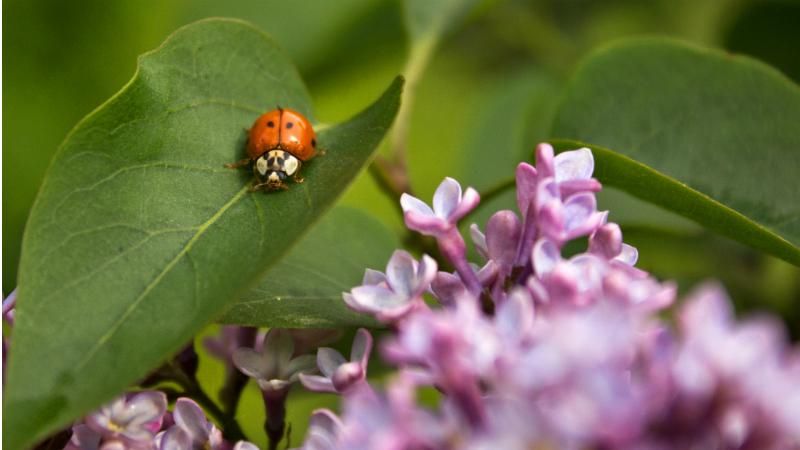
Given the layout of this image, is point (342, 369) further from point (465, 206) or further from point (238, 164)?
point (238, 164)

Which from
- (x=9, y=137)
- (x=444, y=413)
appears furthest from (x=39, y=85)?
(x=444, y=413)

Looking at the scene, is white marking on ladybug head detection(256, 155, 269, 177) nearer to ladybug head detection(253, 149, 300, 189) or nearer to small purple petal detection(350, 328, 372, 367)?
ladybug head detection(253, 149, 300, 189)

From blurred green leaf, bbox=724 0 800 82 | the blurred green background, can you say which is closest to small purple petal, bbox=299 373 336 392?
the blurred green background

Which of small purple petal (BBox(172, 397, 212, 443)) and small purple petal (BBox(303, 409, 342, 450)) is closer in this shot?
small purple petal (BBox(303, 409, 342, 450))

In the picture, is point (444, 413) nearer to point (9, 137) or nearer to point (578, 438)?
point (578, 438)

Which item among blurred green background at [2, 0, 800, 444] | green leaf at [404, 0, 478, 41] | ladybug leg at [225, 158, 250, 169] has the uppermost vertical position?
ladybug leg at [225, 158, 250, 169]

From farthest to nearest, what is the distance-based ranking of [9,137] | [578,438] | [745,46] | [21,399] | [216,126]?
1. [9,137]
2. [745,46]
3. [216,126]
4. [21,399]
5. [578,438]

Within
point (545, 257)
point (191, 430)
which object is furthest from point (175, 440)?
point (545, 257)
